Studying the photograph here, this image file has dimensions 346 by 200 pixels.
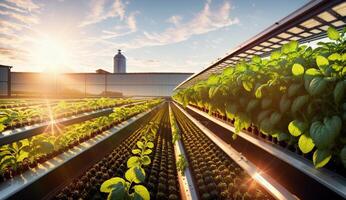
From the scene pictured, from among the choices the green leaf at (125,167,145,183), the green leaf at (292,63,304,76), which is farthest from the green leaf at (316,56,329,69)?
the green leaf at (125,167,145,183)

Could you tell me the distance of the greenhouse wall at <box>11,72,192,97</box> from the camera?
3994 centimetres

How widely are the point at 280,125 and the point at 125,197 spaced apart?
1.11m

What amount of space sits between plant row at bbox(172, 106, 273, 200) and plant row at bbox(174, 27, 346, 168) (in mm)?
446

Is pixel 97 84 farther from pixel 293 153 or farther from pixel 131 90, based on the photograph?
pixel 293 153

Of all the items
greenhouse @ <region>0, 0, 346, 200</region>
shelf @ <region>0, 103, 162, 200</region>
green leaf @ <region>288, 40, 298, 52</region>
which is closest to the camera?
greenhouse @ <region>0, 0, 346, 200</region>

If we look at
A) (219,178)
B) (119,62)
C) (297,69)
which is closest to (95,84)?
(119,62)

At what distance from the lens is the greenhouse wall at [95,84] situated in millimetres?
39938

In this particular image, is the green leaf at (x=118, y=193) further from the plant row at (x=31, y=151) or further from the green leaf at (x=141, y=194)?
the plant row at (x=31, y=151)

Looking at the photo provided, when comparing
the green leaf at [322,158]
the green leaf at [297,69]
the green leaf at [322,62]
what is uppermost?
the green leaf at [322,62]

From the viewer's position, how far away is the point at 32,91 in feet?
136

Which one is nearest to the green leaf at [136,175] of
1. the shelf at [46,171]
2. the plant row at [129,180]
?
the plant row at [129,180]

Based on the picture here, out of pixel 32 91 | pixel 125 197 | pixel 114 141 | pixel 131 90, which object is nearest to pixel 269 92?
pixel 125 197

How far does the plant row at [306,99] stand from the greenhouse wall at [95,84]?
3677 centimetres

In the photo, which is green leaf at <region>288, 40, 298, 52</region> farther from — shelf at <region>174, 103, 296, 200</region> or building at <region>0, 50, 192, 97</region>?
building at <region>0, 50, 192, 97</region>
